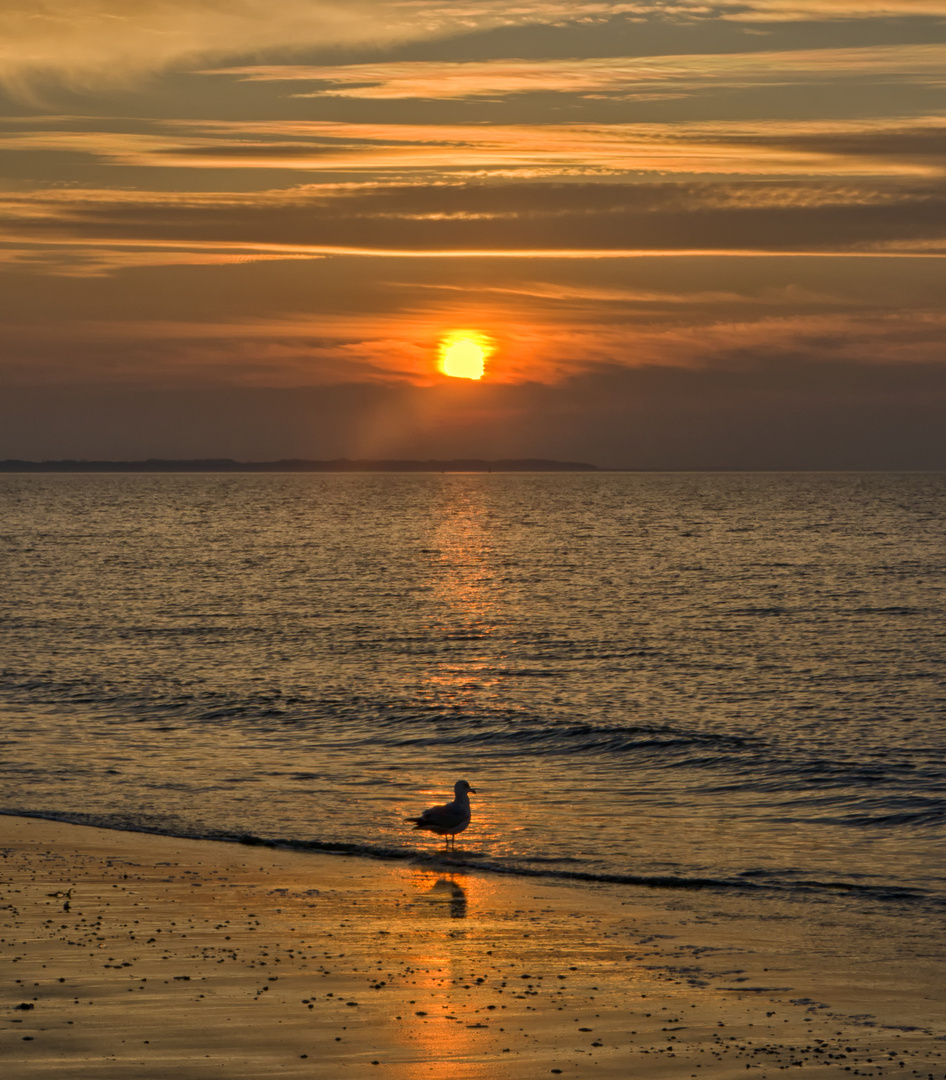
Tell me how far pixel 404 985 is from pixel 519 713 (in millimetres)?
19128

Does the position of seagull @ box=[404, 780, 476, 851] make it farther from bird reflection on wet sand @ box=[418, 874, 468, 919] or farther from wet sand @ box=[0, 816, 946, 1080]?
wet sand @ box=[0, 816, 946, 1080]

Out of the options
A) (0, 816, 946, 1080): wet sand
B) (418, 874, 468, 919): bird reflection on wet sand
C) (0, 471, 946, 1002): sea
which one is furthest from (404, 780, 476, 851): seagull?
(0, 816, 946, 1080): wet sand

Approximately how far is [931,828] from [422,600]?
40874 millimetres

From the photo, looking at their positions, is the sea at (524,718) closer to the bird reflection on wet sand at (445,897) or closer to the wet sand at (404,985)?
the bird reflection on wet sand at (445,897)

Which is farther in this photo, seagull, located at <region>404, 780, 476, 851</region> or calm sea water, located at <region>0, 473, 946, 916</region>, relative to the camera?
calm sea water, located at <region>0, 473, 946, 916</region>

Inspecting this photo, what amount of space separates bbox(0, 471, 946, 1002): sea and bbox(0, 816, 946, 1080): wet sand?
2152 millimetres

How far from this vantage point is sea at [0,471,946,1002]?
18328 mm

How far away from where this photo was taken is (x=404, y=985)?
1120 cm

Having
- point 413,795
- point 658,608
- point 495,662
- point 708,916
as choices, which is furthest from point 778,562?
point 708,916

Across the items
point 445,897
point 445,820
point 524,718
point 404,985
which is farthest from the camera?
point 524,718

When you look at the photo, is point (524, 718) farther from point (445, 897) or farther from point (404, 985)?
point (404, 985)

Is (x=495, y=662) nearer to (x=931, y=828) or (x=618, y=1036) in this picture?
(x=931, y=828)

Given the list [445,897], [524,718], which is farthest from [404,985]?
[524,718]

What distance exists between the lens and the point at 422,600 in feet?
194
